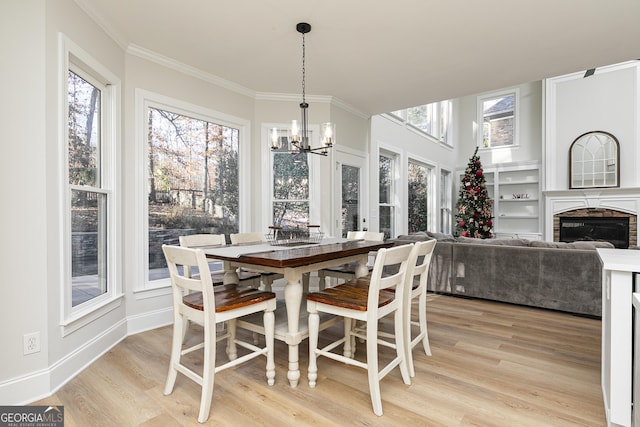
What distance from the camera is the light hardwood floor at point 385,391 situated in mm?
1768

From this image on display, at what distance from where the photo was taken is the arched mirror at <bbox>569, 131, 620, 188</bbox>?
6.46m

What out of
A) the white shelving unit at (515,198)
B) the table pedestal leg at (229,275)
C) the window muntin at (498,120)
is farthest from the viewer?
the window muntin at (498,120)

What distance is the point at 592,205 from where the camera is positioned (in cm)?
661

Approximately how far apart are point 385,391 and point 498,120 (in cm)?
830

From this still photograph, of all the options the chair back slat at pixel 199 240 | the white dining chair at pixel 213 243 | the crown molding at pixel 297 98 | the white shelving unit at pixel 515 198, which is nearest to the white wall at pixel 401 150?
the crown molding at pixel 297 98

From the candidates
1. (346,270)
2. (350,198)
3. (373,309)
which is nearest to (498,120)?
(350,198)

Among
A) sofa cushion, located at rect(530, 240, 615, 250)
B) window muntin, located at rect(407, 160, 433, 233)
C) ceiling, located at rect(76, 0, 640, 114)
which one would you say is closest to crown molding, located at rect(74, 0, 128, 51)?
ceiling, located at rect(76, 0, 640, 114)

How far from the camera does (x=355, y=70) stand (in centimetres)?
363

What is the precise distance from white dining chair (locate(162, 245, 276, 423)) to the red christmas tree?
6.53 m

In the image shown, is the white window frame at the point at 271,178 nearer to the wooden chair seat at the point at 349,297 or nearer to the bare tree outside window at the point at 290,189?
the bare tree outside window at the point at 290,189

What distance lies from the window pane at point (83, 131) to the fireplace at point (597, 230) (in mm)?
8146

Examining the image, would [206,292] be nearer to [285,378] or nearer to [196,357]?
[285,378]

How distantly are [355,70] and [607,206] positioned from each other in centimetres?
617

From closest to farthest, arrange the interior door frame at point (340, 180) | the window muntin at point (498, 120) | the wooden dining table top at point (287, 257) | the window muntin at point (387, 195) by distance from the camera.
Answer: the wooden dining table top at point (287, 257) < the interior door frame at point (340, 180) < the window muntin at point (387, 195) < the window muntin at point (498, 120)
